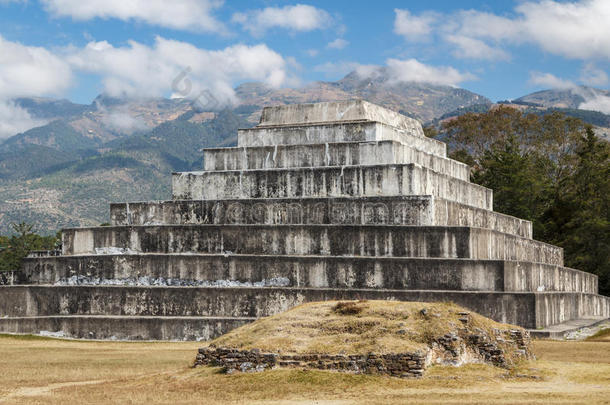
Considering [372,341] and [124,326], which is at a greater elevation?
[372,341]

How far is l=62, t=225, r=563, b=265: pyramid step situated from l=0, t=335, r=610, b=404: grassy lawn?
717 cm

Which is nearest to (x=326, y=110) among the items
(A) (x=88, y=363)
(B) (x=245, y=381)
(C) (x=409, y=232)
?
(C) (x=409, y=232)

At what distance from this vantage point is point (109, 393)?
1587 centimetres

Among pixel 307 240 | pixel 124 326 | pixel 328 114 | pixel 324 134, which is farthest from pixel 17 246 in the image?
pixel 307 240

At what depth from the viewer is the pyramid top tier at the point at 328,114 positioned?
102 feet

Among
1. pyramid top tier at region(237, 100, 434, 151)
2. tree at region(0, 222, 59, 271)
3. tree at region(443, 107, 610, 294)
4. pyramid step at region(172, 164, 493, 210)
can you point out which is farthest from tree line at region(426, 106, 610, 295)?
tree at region(0, 222, 59, 271)

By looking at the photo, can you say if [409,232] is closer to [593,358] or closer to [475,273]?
[475,273]

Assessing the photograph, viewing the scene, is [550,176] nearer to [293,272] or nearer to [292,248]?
[292,248]

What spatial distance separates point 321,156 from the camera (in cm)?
3008

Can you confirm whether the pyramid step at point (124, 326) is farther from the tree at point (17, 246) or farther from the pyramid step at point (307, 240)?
the tree at point (17, 246)

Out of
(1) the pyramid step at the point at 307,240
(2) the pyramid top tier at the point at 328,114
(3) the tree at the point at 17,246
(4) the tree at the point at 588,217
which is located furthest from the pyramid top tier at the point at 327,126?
(3) the tree at the point at 17,246

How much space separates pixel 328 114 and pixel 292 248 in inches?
252

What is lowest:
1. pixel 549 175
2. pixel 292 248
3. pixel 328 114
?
pixel 292 248

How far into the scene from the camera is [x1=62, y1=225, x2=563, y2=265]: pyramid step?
26.5 metres
